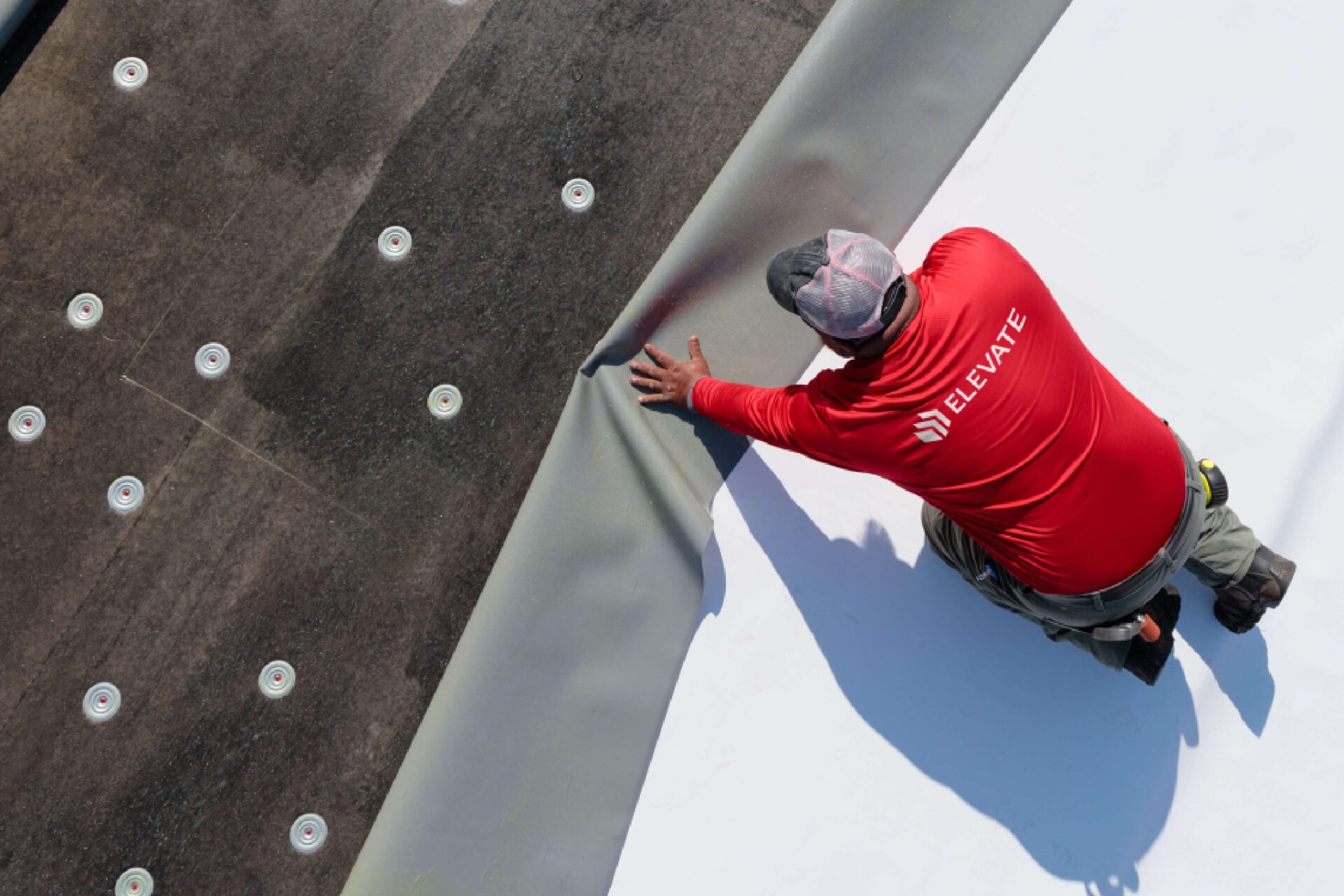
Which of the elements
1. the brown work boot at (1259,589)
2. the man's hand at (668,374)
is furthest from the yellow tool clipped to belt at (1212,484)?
the man's hand at (668,374)

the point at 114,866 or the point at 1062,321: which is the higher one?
the point at 1062,321

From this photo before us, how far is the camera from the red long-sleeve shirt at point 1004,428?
74.0 inches

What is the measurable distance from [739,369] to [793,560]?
1.91ft

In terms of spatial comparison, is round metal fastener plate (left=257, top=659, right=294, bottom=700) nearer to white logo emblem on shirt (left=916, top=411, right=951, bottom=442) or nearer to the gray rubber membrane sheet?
the gray rubber membrane sheet

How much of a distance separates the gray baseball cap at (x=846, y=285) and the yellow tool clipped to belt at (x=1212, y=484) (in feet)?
3.62

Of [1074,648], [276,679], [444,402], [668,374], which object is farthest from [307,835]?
[1074,648]

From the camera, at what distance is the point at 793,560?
2598mm

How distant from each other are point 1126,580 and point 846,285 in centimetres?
99

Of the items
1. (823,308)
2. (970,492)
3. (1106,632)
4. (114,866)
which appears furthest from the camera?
(114,866)

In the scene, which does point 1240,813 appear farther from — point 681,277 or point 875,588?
point 681,277

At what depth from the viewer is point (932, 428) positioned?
1898mm

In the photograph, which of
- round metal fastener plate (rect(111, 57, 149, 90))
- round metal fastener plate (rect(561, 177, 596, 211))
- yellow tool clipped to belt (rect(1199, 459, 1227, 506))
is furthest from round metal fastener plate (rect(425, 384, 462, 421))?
yellow tool clipped to belt (rect(1199, 459, 1227, 506))

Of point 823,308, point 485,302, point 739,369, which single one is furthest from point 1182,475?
point 485,302

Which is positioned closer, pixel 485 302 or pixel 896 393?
pixel 896 393
